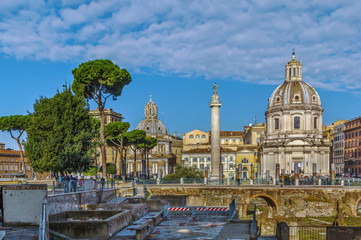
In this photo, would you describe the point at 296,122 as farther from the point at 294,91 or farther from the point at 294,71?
the point at 294,71

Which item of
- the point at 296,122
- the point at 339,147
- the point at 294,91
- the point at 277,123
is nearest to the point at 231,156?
the point at 277,123

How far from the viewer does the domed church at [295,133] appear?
264 ft

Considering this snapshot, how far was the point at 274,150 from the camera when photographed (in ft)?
273

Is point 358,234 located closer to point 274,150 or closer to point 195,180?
point 195,180

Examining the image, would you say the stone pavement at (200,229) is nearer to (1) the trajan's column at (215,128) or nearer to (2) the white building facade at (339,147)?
(1) the trajan's column at (215,128)

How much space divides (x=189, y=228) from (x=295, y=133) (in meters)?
67.3

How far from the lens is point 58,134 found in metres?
32.0

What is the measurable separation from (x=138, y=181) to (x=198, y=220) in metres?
30.8

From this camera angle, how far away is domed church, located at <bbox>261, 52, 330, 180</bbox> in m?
80.5

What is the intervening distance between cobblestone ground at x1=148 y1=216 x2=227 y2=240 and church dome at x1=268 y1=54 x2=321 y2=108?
64.1 metres

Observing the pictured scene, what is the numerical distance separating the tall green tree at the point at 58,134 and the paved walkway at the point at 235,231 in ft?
54.9

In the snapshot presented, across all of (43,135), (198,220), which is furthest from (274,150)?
(198,220)

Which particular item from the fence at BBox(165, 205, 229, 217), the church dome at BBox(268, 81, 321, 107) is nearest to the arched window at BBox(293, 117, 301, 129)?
the church dome at BBox(268, 81, 321, 107)

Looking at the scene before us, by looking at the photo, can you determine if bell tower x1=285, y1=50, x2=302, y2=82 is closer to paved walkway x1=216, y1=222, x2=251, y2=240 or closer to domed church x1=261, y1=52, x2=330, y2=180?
domed church x1=261, y1=52, x2=330, y2=180
